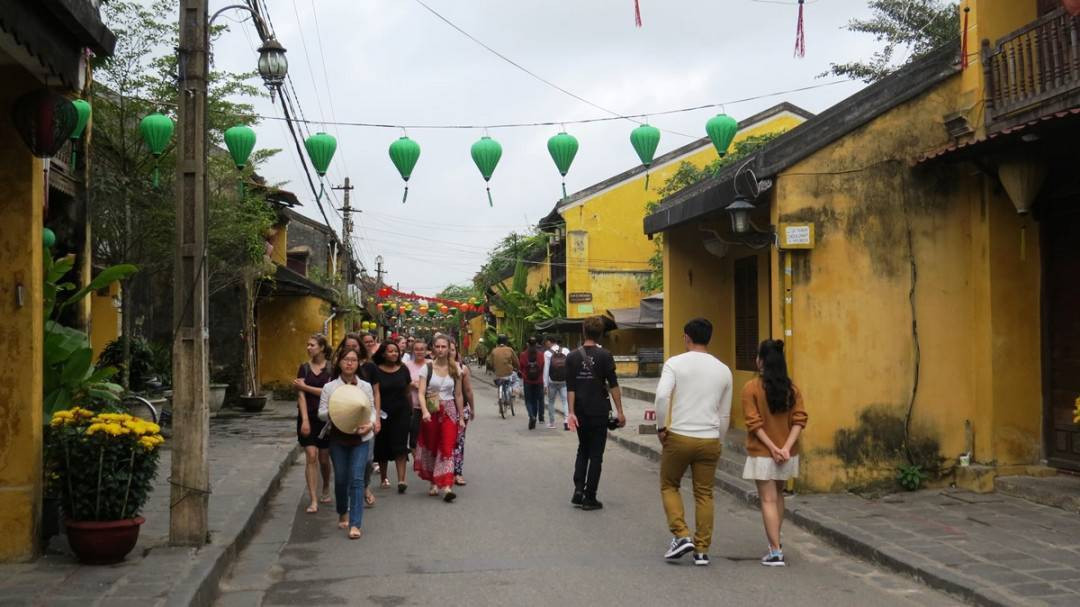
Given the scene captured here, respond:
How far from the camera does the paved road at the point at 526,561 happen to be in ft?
21.6

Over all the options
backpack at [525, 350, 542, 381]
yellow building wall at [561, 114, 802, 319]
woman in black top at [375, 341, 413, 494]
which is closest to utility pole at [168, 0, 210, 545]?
woman in black top at [375, 341, 413, 494]

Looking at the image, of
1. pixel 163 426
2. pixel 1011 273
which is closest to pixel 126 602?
pixel 1011 273

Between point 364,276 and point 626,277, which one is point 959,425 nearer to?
point 626,277

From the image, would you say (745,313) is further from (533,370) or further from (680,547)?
(680,547)

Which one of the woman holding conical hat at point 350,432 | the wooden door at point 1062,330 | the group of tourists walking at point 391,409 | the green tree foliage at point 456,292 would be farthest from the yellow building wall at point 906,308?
the green tree foliage at point 456,292

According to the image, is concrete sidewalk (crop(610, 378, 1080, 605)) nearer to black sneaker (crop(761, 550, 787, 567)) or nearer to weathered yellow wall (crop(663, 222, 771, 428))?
black sneaker (crop(761, 550, 787, 567))

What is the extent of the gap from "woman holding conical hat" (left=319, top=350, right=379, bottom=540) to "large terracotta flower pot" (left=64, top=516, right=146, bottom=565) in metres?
2.04

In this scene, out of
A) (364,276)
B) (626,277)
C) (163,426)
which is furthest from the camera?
(364,276)

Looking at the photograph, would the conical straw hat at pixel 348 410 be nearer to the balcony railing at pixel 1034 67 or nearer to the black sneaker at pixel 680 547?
the black sneaker at pixel 680 547

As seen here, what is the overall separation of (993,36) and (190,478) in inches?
355

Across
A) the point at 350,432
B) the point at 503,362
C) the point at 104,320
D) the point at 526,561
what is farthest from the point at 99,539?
the point at 503,362

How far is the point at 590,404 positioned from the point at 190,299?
4.13 meters

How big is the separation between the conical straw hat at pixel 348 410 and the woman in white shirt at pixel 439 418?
2.11 meters

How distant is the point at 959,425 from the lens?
10.5 meters
